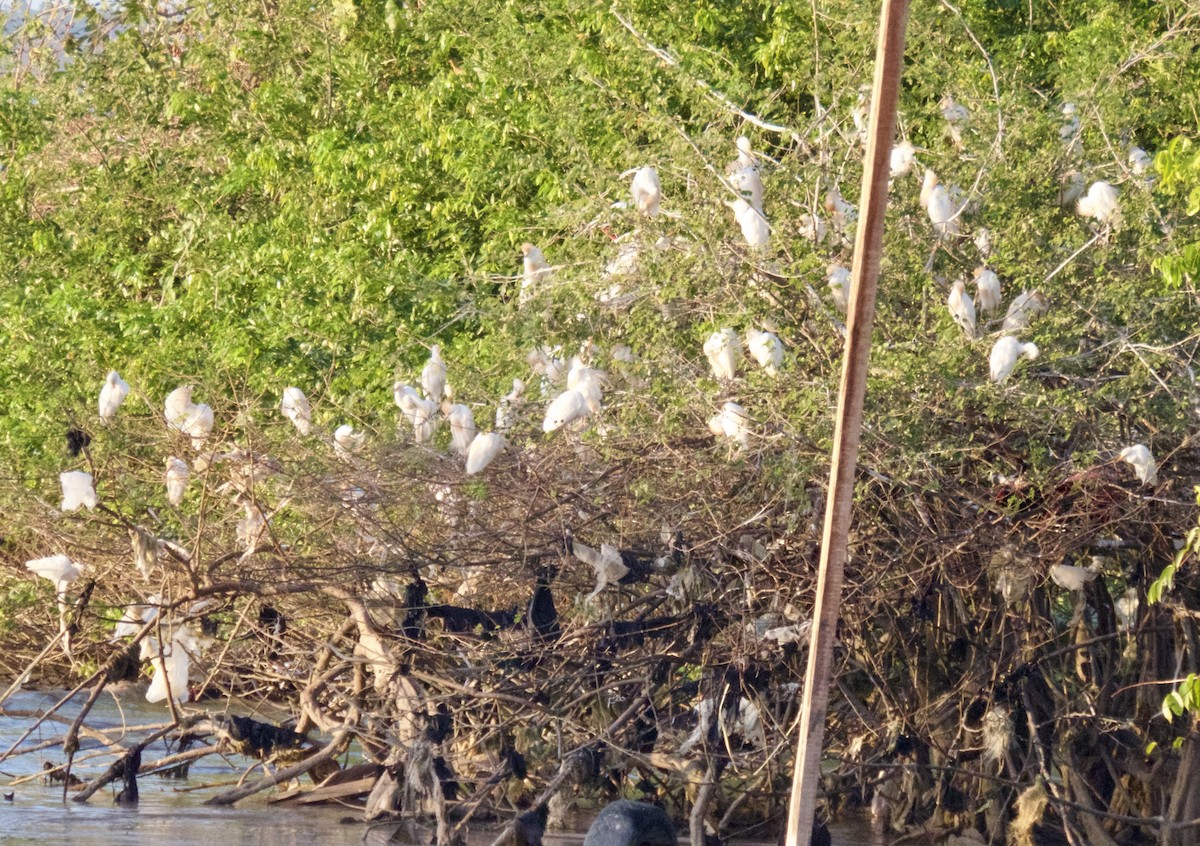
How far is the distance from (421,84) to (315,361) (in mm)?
3329

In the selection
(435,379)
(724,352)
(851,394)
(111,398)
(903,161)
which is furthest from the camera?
(111,398)

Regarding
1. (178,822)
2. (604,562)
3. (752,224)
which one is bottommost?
(178,822)

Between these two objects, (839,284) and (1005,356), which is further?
(839,284)

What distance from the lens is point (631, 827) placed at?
7332mm

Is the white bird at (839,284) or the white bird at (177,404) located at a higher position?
the white bird at (839,284)

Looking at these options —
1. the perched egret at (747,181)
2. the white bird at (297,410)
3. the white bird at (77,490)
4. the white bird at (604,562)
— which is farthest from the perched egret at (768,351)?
the white bird at (77,490)

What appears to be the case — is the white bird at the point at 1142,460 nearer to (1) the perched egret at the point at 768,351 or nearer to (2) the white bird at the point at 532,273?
(1) the perched egret at the point at 768,351

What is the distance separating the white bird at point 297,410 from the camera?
8445 mm

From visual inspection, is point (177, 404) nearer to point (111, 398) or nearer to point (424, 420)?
point (111, 398)

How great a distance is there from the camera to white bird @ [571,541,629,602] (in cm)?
Answer: 759

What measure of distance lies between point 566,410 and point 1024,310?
6.66 feet

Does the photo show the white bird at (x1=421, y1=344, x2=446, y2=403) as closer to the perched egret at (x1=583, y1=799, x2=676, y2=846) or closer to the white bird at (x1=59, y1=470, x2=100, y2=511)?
the white bird at (x1=59, y1=470, x2=100, y2=511)

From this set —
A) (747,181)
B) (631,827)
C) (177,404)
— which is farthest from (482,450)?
(177,404)

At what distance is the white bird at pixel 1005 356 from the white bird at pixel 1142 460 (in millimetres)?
554
